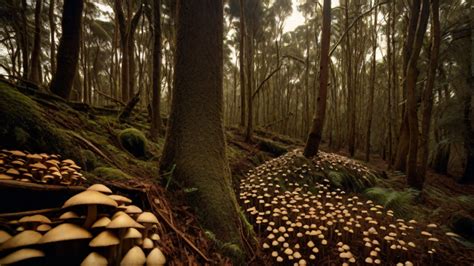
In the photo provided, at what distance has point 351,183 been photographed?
21.1 feet

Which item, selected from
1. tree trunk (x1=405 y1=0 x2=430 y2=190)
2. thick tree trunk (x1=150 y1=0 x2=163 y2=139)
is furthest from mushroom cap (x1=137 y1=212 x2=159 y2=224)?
tree trunk (x1=405 y1=0 x2=430 y2=190)

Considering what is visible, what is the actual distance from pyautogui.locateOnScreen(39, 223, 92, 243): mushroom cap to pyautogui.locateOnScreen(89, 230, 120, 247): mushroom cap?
7 cm

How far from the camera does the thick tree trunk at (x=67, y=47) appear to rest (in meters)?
5.20

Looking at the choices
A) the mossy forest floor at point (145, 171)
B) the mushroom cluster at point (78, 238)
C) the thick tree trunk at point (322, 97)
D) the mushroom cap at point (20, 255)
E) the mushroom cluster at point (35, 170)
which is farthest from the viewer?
the thick tree trunk at point (322, 97)

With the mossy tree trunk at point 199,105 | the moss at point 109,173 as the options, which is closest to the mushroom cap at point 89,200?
the moss at point 109,173

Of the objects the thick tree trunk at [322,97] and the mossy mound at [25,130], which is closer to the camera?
the mossy mound at [25,130]

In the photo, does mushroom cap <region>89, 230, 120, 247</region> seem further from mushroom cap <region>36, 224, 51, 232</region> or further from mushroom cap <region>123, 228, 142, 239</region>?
mushroom cap <region>36, 224, 51, 232</region>

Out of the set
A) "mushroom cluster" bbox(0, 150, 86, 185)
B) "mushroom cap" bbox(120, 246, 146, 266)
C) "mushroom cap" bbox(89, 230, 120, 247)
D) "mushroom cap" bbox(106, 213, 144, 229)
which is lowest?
"mushroom cap" bbox(120, 246, 146, 266)

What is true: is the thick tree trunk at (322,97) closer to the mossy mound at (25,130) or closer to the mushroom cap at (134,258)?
the mossy mound at (25,130)

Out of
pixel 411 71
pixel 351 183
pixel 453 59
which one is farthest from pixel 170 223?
pixel 453 59

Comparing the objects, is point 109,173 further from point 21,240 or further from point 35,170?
point 21,240

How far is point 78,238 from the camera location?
4.65ft

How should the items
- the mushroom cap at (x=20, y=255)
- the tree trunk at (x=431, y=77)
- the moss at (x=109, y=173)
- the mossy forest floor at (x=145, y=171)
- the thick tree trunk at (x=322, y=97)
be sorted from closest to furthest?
the mushroom cap at (x=20, y=255) → the mossy forest floor at (x=145, y=171) → the moss at (x=109, y=173) → the tree trunk at (x=431, y=77) → the thick tree trunk at (x=322, y=97)

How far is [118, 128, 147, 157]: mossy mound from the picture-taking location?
5.04 meters
